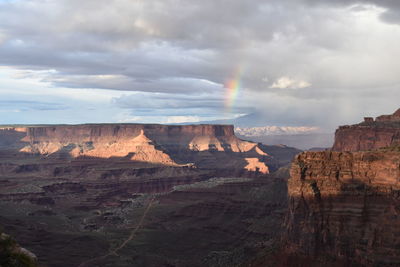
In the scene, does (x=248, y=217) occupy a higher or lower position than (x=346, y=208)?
lower

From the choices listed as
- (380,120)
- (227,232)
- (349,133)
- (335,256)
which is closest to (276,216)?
(227,232)

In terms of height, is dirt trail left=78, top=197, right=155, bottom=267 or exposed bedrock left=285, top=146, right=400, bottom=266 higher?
exposed bedrock left=285, top=146, right=400, bottom=266

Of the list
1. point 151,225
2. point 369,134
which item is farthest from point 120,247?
point 369,134

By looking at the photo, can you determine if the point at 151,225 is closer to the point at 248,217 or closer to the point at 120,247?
the point at 120,247

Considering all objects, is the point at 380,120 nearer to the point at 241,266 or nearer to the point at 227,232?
the point at 227,232

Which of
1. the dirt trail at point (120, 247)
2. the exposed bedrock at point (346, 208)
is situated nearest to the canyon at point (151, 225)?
the dirt trail at point (120, 247)

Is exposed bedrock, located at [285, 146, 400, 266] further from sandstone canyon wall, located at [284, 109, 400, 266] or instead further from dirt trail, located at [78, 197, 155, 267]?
dirt trail, located at [78, 197, 155, 267]

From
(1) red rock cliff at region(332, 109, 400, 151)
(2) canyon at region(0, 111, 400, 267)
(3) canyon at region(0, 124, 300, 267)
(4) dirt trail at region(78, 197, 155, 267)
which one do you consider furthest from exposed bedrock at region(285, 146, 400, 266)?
(1) red rock cliff at region(332, 109, 400, 151)

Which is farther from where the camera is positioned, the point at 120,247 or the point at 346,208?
the point at 120,247
